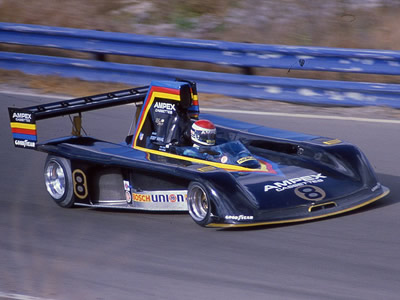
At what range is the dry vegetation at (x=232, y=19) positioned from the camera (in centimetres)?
1442

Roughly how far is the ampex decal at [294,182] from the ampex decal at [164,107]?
150 cm

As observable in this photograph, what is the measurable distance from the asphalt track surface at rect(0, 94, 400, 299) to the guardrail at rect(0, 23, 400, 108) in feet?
10.3

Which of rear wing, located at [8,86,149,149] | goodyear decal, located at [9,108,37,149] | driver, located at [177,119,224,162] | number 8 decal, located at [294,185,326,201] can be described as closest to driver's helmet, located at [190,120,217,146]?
driver, located at [177,119,224,162]

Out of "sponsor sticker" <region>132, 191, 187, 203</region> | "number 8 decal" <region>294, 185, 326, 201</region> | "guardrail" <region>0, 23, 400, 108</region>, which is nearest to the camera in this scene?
"number 8 decal" <region>294, 185, 326, 201</region>

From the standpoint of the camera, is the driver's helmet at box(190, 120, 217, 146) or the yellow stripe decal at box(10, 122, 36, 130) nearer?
the driver's helmet at box(190, 120, 217, 146)

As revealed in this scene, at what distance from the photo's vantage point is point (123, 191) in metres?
7.19

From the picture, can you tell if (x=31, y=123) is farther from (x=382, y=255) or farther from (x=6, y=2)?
(x=6, y=2)

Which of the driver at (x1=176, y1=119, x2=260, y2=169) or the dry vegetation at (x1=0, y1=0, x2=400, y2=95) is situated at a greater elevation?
the dry vegetation at (x1=0, y1=0, x2=400, y2=95)

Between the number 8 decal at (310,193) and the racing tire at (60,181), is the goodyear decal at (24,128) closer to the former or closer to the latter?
the racing tire at (60,181)

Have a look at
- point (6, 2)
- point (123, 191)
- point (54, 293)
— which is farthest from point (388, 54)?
point (6, 2)

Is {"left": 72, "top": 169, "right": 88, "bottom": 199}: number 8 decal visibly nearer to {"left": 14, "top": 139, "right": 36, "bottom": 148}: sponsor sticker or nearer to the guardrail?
{"left": 14, "top": 139, "right": 36, "bottom": 148}: sponsor sticker

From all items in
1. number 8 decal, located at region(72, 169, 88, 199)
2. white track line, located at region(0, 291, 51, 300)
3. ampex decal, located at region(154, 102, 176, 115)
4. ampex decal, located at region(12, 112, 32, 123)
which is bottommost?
white track line, located at region(0, 291, 51, 300)

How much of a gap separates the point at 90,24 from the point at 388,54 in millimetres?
7522

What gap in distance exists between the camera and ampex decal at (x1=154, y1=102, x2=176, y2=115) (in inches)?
299
